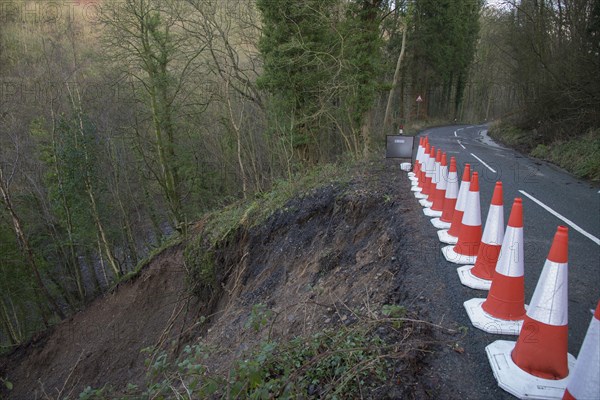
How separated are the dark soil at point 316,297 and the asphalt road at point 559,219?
580mm

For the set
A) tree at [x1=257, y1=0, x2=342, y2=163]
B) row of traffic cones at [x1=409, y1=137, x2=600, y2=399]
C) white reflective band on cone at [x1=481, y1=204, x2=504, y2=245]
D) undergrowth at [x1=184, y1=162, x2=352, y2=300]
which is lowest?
undergrowth at [x1=184, y1=162, x2=352, y2=300]

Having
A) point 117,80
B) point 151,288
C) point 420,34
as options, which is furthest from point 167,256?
point 420,34

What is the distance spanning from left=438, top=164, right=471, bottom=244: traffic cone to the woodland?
6.35 meters

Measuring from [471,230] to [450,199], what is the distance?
1.21 m

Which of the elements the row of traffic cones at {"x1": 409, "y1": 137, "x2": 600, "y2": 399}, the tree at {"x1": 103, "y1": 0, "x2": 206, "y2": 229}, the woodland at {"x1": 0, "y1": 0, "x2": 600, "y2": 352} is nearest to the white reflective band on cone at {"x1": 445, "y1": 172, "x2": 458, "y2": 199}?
the row of traffic cones at {"x1": 409, "y1": 137, "x2": 600, "y2": 399}

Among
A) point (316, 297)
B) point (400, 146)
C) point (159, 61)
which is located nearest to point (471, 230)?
point (316, 297)

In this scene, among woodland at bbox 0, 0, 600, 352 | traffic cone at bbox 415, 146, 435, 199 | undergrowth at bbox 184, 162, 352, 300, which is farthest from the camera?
woodland at bbox 0, 0, 600, 352

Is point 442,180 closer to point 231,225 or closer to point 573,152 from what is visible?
point 231,225

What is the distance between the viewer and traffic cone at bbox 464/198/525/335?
2838mm

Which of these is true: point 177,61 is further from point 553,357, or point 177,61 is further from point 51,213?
point 553,357

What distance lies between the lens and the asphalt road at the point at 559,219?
10.7 feet

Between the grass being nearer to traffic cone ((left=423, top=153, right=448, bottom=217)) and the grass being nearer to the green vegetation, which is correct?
the green vegetation

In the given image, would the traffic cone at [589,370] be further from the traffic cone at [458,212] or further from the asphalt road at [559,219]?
the traffic cone at [458,212]

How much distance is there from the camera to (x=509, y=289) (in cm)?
285
